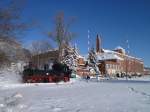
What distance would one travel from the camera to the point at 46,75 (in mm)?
39625

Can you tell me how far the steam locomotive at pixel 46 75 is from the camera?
38156 millimetres

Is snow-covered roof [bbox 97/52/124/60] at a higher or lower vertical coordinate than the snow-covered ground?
higher

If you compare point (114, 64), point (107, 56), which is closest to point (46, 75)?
point (114, 64)

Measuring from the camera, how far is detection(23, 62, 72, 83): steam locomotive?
125ft

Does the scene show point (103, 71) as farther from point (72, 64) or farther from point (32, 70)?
point (32, 70)

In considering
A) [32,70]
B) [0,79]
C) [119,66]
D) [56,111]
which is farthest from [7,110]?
[119,66]

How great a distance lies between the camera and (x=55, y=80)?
4012 cm

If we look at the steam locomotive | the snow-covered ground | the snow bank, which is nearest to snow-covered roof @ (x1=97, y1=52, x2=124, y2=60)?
the snow bank

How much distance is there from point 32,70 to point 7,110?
95.6 ft

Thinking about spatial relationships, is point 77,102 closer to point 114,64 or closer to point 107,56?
point 114,64

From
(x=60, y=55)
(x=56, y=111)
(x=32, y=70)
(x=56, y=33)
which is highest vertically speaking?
(x=56, y=33)

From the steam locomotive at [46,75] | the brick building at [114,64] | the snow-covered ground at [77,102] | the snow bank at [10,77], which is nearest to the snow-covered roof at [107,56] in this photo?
the brick building at [114,64]

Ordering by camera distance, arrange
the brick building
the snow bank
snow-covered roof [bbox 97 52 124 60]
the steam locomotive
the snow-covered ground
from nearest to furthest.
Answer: the snow-covered ground, the steam locomotive, the snow bank, the brick building, snow-covered roof [bbox 97 52 124 60]

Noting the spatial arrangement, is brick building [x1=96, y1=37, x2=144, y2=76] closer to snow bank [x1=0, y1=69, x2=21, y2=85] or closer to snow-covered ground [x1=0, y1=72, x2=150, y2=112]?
snow bank [x1=0, y1=69, x2=21, y2=85]
